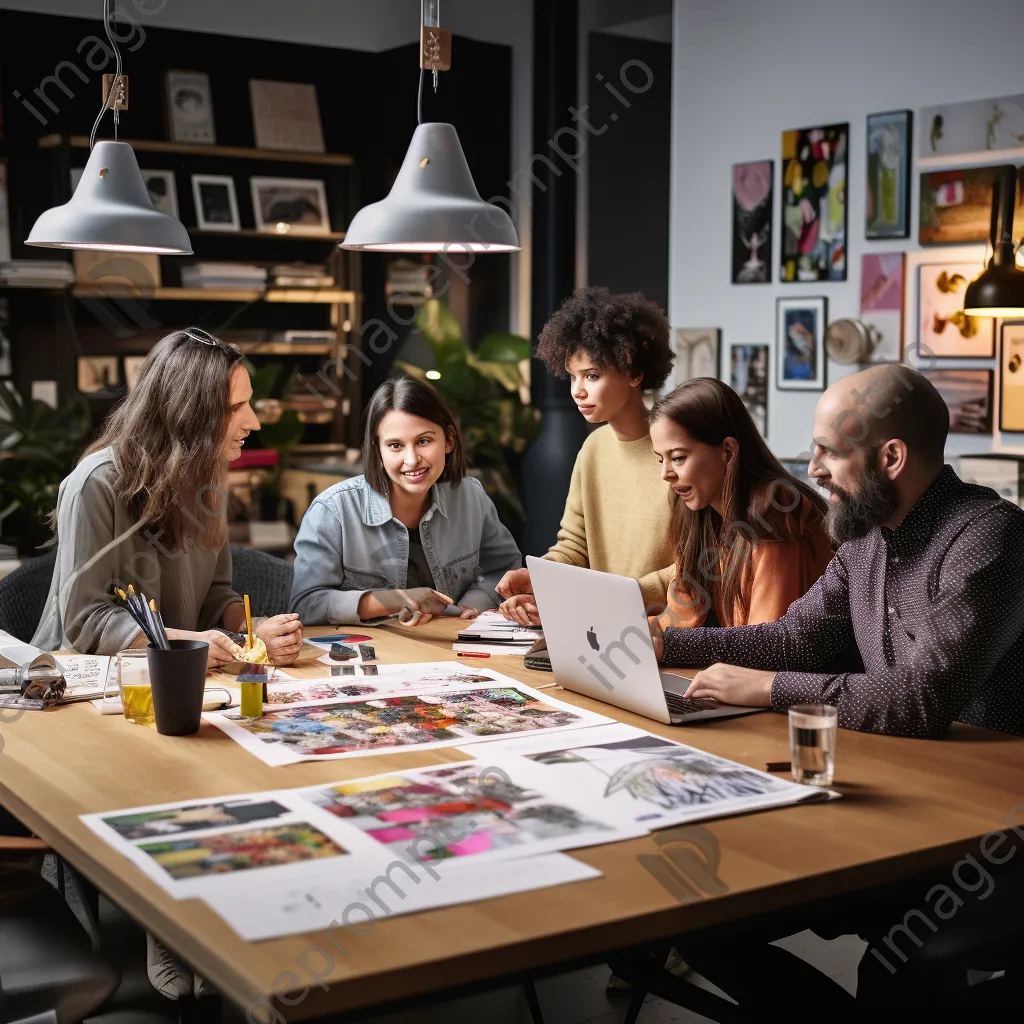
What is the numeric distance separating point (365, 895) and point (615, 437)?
2.31 m

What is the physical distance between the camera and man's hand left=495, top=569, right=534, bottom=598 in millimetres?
3055

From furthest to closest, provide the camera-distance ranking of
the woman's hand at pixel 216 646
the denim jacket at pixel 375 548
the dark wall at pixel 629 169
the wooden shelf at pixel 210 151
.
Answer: the dark wall at pixel 629 169 → the wooden shelf at pixel 210 151 → the denim jacket at pixel 375 548 → the woman's hand at pixel 216 646

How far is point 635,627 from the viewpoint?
2.06 meters

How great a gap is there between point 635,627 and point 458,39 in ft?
17.6

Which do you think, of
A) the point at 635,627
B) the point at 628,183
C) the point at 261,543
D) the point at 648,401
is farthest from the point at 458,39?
the point at 635,627

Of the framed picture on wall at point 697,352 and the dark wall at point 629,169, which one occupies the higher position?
the dark wall at point 629,169

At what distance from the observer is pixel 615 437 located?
356 centimetres

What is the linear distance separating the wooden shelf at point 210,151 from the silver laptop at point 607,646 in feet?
13.8

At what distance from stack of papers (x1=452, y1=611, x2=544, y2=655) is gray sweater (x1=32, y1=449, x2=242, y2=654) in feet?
1.96

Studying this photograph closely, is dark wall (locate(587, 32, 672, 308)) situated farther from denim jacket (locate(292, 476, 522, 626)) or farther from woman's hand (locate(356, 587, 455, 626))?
woman's hand (locate(356, 587, 455, 626))

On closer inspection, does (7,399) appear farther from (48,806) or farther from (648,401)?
(48,806)

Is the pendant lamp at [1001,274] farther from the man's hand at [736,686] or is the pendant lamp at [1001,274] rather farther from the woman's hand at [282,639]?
the woman's hand at [282,639]

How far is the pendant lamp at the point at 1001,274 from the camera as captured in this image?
3896 millimetres

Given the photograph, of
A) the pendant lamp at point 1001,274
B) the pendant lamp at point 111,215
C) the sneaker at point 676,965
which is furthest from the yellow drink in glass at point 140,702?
the pendant lamp at point 1001,274
